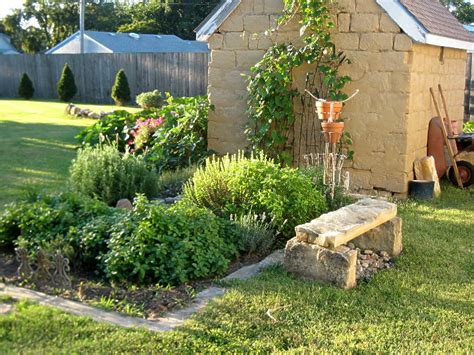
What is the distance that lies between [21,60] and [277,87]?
24.0 meters

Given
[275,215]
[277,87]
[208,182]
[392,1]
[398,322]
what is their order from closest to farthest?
[398,322], [275,215], [208,182], [392,1], [277,87]

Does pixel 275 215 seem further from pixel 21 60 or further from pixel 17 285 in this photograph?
pixel 21 60

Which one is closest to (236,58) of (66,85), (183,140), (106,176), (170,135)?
(183,140)

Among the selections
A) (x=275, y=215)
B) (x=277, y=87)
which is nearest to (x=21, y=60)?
(x=277, y=87)

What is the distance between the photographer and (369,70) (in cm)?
897

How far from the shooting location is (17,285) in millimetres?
5031

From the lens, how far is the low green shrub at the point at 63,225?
550 cm

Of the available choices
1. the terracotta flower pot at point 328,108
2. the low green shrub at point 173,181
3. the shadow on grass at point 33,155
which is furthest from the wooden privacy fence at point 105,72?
the terracotta flower pot at point 328,108

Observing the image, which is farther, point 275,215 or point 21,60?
point 21,60

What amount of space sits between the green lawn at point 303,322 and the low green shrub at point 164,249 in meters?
0.42

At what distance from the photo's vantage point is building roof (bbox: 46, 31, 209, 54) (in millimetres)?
37375

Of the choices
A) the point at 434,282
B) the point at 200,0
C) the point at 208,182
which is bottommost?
the point at 434,282

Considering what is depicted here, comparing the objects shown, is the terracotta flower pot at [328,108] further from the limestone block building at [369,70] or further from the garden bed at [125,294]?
the garden bed at [125,294]

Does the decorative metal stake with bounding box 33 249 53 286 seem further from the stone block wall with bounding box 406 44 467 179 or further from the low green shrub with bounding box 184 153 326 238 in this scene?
the stone block wall with bounding box 406 44 467 179
